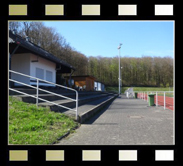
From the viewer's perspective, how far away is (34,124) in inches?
218

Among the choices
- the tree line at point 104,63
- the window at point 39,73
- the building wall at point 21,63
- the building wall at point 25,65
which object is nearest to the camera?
the building wall at point 25,65

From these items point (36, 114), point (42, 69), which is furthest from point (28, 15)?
point (42, 69)

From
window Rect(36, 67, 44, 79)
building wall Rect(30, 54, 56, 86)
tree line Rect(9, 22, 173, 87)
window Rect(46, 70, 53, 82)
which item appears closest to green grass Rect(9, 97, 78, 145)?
building wall Rect(30, 54, 56, 86)

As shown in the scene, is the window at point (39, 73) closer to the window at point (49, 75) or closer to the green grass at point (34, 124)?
the window at point (49, 75)

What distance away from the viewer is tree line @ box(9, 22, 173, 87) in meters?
27.1

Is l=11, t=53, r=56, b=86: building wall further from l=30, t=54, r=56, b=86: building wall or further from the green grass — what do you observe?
the green grass

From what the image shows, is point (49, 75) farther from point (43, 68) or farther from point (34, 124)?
point (34, 124)

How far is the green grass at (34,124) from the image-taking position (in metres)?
4.55

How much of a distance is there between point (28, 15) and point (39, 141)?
2.84 meters

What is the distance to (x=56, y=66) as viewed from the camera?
17922 mm

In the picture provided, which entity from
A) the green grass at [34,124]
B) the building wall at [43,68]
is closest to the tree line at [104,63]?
the building wall at [43,68]

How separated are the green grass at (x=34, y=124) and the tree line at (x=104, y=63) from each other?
48.9 ft

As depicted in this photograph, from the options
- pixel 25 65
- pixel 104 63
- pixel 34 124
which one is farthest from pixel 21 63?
pixel 104 63
